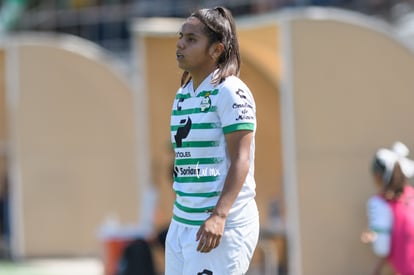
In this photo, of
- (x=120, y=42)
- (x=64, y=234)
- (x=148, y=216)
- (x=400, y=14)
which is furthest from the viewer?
(x=120, y=42)

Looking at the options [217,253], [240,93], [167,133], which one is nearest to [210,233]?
[217,253]

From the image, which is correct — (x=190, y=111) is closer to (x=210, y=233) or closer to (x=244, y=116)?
(x=244, y=116)

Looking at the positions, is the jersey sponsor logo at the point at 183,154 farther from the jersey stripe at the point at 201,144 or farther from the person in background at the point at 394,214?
the person in background at the point at 394,214

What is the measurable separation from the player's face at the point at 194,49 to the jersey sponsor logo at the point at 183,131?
0.23 m

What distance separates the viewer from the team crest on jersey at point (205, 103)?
441 centimetres

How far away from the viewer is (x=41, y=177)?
15.0 metres

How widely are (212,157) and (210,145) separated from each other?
2.1 inches

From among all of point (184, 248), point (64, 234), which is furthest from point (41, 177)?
point (184, 248)

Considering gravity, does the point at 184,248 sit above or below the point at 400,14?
below

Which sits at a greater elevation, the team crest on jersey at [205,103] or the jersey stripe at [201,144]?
the team crest on jersey at [205,103]

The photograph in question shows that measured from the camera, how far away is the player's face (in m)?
4.48

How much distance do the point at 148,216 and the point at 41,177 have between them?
4707 millimetres

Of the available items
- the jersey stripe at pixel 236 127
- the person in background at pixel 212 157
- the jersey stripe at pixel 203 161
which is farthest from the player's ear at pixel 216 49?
the jersey stripe at pixel 203 161

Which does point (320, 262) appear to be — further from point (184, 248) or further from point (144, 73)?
point (184, 248)
